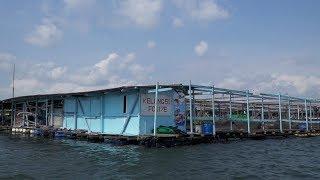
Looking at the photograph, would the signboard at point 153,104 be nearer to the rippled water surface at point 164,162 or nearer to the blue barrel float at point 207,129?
the blue barrel float at point 207,129

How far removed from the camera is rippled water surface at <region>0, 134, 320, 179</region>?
19828 millimetres

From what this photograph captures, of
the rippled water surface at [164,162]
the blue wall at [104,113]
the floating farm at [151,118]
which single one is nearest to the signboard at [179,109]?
the floating farm at [151,118]

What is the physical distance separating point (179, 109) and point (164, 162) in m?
11.3

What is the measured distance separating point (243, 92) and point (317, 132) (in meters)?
10.9

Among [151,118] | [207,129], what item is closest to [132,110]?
[151,118]

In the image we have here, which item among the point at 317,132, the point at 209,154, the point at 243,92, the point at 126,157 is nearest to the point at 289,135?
the point at 317,132

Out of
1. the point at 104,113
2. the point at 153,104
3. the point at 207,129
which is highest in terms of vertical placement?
the point at 153,104

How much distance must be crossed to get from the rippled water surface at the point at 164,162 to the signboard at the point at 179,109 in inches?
145

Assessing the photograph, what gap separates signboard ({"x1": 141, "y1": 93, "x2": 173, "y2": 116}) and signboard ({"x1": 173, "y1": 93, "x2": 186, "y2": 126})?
0.64m

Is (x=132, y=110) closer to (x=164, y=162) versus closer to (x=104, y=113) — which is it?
(x=104, y=113)

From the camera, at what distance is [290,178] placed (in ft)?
62.5

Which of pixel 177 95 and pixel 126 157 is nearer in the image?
pixel 126 157

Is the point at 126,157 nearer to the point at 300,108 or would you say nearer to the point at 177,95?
the point at 177,95

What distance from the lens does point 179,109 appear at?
34.0 m
